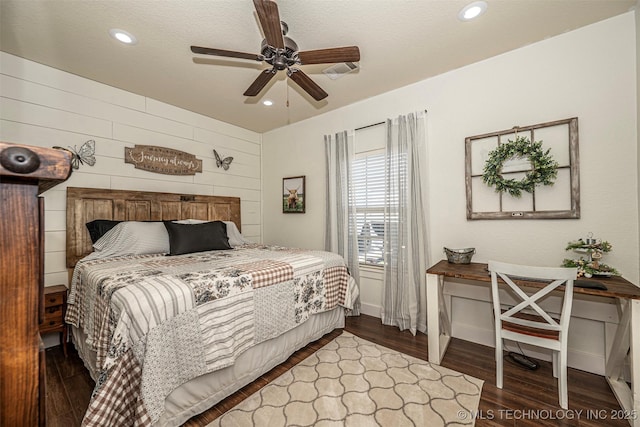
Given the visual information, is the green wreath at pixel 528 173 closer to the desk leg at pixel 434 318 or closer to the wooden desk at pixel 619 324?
the wooden desk at pixel 619 324

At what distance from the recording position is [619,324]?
1.89 meters

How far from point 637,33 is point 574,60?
13.2 inches

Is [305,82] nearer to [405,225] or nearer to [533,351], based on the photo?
[405,225]

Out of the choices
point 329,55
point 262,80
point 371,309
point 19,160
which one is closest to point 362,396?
point 371,309

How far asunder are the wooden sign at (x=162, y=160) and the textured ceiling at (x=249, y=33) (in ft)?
2.31

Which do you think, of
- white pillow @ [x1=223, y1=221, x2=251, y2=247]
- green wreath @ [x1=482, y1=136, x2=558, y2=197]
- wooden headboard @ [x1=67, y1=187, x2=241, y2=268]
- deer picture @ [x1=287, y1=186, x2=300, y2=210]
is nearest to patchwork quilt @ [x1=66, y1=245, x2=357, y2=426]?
wooden headboard @ [x1=67, y1=187, x2=241, y2=268]

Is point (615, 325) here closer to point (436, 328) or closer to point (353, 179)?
point (436, 328)

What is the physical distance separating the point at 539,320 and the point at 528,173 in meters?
1.21

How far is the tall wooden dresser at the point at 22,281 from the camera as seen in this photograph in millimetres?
408

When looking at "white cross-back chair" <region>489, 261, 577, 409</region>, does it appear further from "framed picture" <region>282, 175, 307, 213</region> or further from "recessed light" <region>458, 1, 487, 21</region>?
"framed picture" <region>282, 175, 307, 213</region>

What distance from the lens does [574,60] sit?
217cm

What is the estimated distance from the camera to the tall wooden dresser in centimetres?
41

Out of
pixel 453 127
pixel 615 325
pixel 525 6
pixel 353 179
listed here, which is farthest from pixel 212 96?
pixel 615 325

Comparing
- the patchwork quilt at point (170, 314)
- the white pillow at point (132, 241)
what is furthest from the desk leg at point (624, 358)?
the white pillow at point (132, 241)
